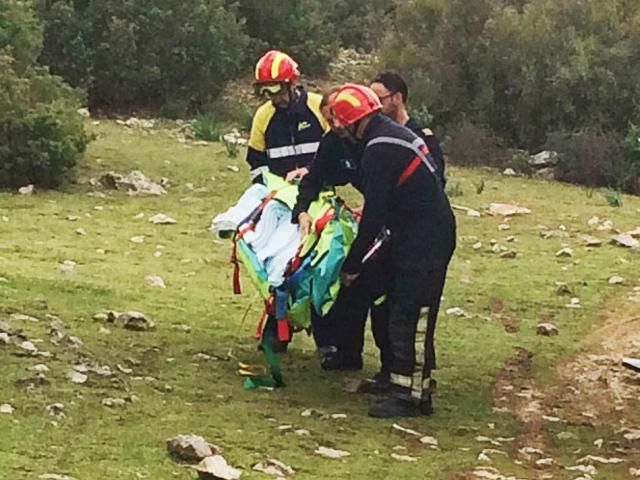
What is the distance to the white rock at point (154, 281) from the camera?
9.17m

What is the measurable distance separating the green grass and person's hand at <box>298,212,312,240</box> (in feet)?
2.44

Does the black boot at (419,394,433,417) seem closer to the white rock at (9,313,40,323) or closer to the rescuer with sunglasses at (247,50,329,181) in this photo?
the rescuer with sunglasses at (247,50,329,181)

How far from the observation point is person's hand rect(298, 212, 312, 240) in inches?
261

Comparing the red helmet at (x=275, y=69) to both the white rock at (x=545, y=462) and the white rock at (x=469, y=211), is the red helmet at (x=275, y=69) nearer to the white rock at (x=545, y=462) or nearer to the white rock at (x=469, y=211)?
the white rock at (x=545, y=462)

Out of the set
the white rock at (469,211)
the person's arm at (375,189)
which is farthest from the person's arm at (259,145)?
the white rock at (469,211)

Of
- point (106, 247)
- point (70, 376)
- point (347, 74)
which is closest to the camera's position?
point (70, 376)

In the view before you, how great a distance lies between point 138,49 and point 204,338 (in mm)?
13031

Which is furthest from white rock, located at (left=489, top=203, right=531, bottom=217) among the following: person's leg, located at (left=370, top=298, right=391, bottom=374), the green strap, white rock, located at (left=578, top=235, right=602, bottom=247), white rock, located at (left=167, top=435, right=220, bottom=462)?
white rock, located at (left=167, top=435, right=220, bottom=462)

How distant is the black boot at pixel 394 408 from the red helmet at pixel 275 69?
1.68 meters

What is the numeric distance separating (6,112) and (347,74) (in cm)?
1047

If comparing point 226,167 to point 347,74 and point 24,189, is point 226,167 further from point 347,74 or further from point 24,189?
point 347,74

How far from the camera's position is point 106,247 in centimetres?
1053

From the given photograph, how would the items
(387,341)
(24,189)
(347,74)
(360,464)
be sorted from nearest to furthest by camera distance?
1. (360,464)
2. (387,341)
3. (24,189)
4. (347,74)

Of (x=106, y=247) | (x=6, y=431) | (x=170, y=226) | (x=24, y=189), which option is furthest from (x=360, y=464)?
(x=24, y=189)
